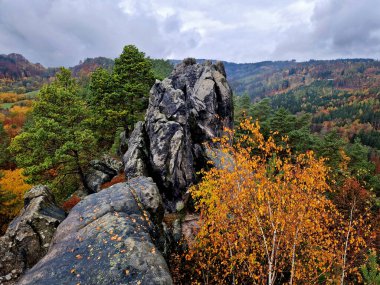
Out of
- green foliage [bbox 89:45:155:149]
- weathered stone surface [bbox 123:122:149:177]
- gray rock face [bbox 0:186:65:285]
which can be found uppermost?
green foliage [bbox 89:45:155:149]

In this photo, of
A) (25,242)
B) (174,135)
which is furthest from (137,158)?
(25,242)

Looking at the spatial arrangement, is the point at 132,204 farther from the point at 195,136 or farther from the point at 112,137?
the point at 112,137

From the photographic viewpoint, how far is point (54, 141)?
2673 cm

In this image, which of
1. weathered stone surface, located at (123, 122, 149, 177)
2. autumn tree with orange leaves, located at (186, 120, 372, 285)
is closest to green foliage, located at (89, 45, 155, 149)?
weathered stone surface, located at (123, 122, 149, 177)

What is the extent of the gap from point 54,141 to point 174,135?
44.6 ft

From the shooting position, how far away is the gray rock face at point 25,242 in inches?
552

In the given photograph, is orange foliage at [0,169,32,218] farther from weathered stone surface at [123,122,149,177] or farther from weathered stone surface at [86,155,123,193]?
weathered stone surface at [123,122,149,177]

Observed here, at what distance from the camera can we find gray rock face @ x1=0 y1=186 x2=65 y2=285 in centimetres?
1402

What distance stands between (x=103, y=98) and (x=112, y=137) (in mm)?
10692

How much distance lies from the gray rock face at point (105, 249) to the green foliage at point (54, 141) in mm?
13460

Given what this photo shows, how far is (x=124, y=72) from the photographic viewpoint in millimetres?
34062

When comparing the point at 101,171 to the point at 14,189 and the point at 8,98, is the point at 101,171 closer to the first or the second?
the point at 14,189

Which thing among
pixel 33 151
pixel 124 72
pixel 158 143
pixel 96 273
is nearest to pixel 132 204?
pixel 96 273

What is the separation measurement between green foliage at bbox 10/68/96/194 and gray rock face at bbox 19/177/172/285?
13460 millimetres
